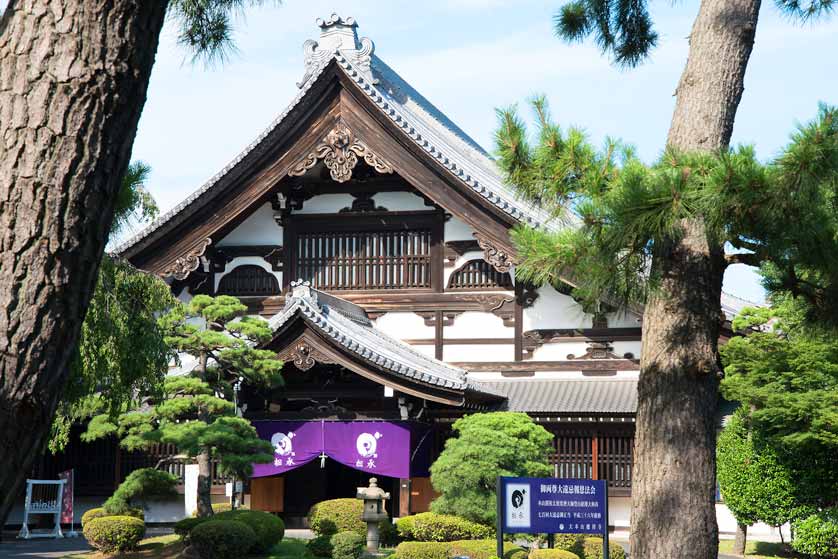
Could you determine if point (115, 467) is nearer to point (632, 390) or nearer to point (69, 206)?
point (632, 390)

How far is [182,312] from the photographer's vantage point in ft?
46.7

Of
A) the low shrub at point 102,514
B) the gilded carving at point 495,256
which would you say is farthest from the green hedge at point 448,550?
the gilded carving at point 495,256

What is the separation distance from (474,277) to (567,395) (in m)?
2.77

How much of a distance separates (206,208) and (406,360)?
16.5 feet

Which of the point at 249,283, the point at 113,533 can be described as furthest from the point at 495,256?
the point at 113,533

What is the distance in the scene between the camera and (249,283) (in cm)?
2069

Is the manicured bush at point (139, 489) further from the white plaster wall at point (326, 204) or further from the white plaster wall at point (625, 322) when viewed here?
the white plaster wall at point (625, 322)

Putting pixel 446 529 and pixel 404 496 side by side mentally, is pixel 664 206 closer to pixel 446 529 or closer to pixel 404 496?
pixel 446 529

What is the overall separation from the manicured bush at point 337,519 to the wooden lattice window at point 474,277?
201 inches

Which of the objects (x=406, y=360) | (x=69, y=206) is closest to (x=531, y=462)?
(x=406, y=360)

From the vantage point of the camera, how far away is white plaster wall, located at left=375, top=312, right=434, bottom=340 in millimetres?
19828

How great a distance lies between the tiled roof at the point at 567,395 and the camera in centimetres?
1784

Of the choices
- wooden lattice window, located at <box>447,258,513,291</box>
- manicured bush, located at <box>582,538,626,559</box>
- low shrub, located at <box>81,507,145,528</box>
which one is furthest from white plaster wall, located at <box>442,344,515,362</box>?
low shrub, located at <box>81,507,145,528</box>

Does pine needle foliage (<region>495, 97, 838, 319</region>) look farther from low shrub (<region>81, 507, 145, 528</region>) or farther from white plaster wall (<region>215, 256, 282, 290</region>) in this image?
white plaster wall (<region>215, 256, 282, 290</region>)
